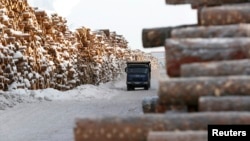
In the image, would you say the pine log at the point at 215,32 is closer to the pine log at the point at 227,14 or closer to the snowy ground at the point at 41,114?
the pine log at the point at 227,14

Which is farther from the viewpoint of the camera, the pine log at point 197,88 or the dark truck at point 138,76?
the dark truck at point 138,76

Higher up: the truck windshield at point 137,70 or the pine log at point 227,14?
the pine log at point 227,14

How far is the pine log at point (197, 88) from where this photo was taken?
10.5 feet

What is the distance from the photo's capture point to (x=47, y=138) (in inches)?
464

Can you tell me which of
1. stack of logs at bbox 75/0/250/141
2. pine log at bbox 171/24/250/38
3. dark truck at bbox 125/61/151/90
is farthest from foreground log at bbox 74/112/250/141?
dark truck at bbox 125/61/151/90

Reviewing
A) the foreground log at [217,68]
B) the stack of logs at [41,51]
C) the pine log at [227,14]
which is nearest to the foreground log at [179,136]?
the foreground log at [217,68]

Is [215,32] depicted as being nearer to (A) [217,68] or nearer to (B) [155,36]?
(A) [217,68]

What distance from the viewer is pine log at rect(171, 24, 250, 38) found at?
339cm

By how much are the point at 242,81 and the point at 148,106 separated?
3.52ft

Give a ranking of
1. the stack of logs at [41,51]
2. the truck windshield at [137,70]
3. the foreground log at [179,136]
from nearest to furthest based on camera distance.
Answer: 1. the foreground log at [179,136]
2. the stack of logs at [41,51]
3. the truck windshield at [137,70]

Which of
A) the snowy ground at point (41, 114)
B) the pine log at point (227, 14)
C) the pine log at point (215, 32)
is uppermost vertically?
the pine log at point (227, 14)

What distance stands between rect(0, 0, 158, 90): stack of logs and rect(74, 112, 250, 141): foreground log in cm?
1757

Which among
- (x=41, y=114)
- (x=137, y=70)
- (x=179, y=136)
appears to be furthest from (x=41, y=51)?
(x=179, y=136)

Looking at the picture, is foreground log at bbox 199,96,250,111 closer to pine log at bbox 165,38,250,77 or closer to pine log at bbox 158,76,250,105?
pine log at bbox 158,76,250,105
